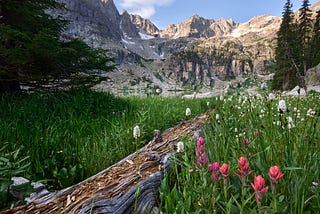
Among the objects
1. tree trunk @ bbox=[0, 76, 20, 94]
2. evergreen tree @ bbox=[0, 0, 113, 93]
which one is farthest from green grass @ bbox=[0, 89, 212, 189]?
tree trunk @ bbox=[0, 76, 20, 94]

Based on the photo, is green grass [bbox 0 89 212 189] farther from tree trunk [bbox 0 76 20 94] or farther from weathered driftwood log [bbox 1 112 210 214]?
tree trunk [bbox 0 76 20 94]

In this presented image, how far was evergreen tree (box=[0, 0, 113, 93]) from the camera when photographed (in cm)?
565

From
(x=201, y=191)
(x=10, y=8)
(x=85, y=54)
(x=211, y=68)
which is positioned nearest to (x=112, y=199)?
(x=201, y=191)

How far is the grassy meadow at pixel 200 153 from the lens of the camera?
5.13ft

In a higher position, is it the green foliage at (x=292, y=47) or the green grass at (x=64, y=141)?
the green foliage at (x=292, y=47)

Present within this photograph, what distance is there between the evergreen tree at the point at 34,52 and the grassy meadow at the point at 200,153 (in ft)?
2.41

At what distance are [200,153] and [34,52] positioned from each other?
598 centimetres

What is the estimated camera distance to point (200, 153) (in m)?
1.69

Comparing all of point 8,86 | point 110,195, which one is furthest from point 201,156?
point 8,86

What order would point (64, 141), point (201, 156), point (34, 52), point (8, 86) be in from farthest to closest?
point (8, 86)
point (34, 52)
point (64, 141)
point (201, 156)

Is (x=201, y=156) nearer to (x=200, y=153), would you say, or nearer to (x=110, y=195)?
(x=200, y=153)

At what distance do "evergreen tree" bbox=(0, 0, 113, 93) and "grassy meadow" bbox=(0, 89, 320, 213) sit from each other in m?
0.74

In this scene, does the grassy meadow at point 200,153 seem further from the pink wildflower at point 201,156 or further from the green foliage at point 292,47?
the green foliage at point 292,47

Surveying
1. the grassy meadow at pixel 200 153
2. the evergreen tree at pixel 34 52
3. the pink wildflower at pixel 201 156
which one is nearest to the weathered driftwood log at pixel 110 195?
the grassy meadow at pixel 200 153
